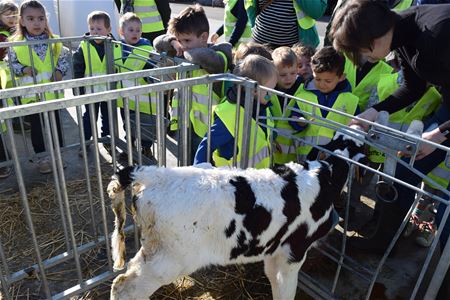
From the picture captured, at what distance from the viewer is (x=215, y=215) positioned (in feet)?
6.62

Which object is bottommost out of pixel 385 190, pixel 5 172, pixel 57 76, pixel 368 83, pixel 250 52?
pixel 5 172

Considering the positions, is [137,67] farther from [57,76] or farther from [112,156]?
[112,156]

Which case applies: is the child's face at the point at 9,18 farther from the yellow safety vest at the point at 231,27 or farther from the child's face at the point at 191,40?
the yellow safety vest at the point at 231,27

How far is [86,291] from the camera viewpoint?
2.78 m

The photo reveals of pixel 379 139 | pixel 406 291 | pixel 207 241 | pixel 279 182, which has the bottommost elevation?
pixel 406 291

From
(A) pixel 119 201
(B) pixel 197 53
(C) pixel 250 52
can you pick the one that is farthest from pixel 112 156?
(C) pixel 250 52

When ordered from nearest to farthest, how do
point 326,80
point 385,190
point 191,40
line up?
point 385,190, point 326,80, point 191,40

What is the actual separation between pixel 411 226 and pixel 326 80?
1571mm

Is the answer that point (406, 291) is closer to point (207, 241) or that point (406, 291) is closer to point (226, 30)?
point (207, 241)

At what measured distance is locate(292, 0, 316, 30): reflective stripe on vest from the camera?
4281 mm

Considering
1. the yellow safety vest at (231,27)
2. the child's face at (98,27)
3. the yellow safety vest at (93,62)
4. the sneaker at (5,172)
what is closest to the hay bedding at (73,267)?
the sneaker at (5,172)

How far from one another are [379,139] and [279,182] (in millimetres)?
578

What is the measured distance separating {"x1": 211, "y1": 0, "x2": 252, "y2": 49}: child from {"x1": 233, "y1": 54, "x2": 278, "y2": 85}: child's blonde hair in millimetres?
2164

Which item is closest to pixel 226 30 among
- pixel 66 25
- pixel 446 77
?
pixel 446 77
